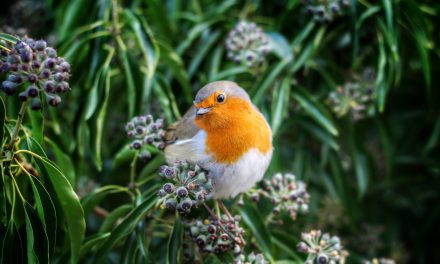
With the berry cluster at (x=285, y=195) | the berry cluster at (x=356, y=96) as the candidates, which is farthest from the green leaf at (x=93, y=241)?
the berry cluster at (x=356, y=96)

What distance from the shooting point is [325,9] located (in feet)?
10.5

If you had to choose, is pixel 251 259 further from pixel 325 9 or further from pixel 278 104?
pixel 325 9

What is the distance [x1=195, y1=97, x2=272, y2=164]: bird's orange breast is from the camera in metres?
2.54

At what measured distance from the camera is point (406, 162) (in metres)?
4.16

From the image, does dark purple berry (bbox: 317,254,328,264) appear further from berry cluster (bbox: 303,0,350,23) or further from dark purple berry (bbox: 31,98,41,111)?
berry cluster (bbox: 303,0,350,23)

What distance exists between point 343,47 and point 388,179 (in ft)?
3.56

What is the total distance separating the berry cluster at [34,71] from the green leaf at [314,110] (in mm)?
1632

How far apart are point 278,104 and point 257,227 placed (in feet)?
2.56

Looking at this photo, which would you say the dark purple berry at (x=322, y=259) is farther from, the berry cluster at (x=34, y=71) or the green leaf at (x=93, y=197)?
the berry cluster at (x=34, y=71)

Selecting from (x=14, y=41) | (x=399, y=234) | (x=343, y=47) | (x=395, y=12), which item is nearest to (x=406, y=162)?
(x=399, y=234)

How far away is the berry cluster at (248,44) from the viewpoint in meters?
3.20

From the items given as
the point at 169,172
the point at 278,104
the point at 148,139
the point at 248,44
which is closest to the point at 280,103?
the point at 278,104

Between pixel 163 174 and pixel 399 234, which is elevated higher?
pixel 163 174

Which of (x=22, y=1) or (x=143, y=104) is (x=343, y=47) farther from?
(x=22, y=1)
